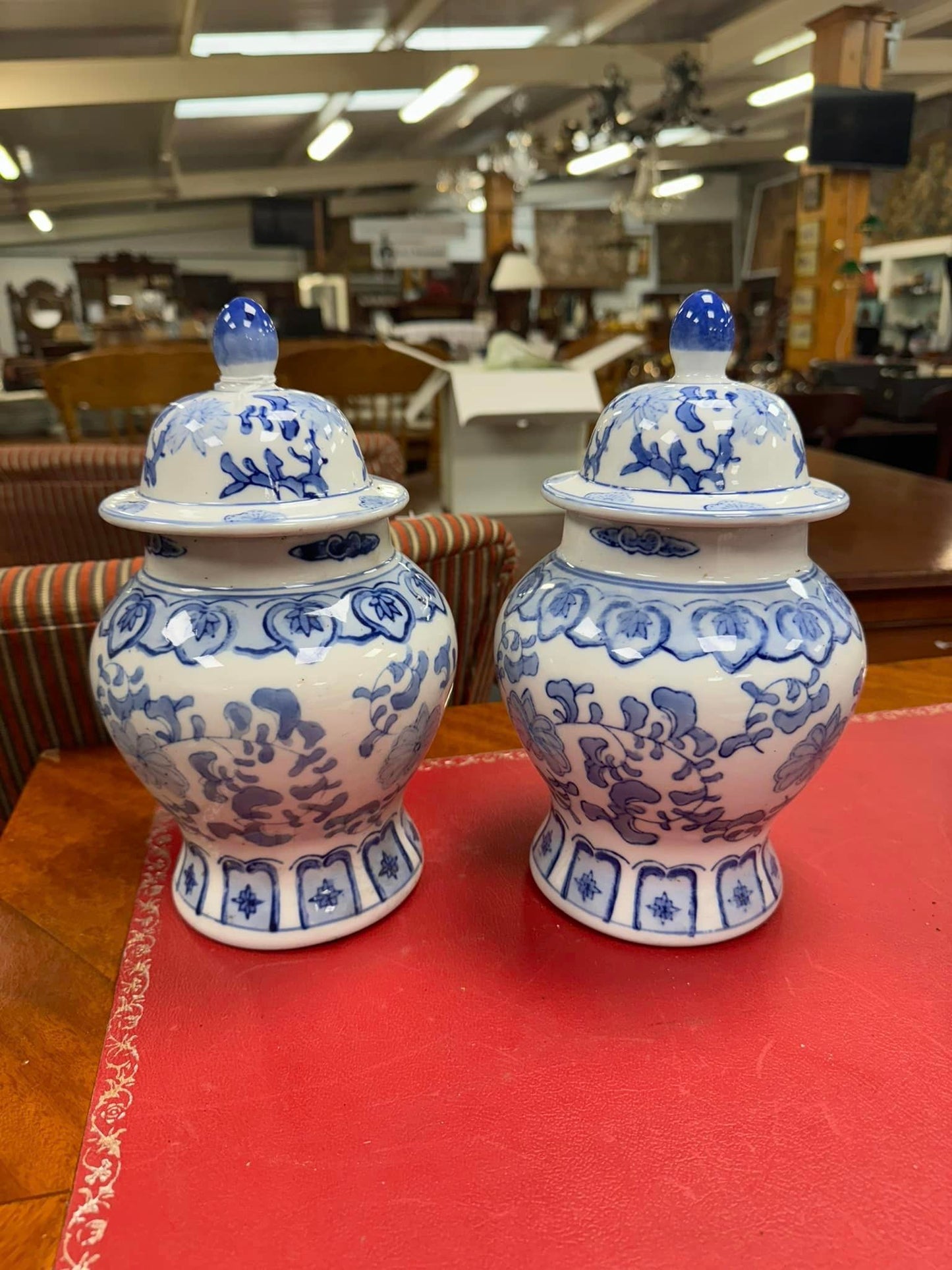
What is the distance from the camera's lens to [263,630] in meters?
0.54

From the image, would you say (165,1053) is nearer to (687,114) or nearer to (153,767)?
(153,767)

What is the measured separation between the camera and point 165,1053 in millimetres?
534

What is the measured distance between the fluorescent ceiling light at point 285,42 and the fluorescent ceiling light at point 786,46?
2088 mm

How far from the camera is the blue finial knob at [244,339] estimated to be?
58 centimetres

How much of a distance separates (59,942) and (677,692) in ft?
1.44

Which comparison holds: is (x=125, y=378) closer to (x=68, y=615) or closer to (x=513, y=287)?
(x=513, y=287)

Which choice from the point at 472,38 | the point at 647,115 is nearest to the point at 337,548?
the point at 647,115

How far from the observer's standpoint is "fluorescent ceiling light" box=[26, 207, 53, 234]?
23.2 ft

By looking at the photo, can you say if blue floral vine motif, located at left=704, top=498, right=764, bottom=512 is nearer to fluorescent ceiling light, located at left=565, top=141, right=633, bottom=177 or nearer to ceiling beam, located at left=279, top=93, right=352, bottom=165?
ceiling beam, located at left=279, top=93, right=352, bottom=165

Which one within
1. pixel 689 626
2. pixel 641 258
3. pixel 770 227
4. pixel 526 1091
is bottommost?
pixel 526 1091

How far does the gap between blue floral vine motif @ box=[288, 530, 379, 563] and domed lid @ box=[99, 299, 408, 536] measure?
2 centimetres

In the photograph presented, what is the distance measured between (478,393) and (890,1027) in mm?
1305

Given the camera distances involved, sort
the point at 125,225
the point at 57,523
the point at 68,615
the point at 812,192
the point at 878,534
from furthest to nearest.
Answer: the point at 125,225 → the point at 812,192 → the point at 878,534 → the point at 57,523 → the point at 68,615

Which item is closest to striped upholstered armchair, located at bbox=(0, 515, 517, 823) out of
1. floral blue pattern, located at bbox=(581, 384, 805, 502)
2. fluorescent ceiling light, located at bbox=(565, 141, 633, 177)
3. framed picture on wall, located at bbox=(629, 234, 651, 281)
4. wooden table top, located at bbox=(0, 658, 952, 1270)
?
wooden table top, located at bbox=(0, 658, 952, 1270)
